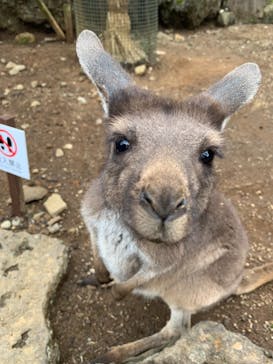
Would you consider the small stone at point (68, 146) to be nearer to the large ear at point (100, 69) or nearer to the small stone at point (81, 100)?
the small stone at point (81, 100)

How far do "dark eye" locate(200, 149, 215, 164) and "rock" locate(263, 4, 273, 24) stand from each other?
5977mm

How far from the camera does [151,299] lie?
10.1 feet

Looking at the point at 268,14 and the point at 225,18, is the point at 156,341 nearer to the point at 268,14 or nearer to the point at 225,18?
the point at 225,18

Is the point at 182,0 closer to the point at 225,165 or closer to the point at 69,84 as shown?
the point at 69,84

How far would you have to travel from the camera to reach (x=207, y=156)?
2.25m

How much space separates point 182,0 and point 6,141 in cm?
462

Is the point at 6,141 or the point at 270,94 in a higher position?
the point at 6,141

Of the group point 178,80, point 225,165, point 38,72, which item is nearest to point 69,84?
point 38,72

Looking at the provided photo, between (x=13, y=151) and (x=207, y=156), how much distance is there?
1482 millimetres

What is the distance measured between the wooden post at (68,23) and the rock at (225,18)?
251cm

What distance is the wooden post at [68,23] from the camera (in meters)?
5.93

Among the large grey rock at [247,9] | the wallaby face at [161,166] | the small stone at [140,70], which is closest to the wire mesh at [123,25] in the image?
the small stone at [140,70]

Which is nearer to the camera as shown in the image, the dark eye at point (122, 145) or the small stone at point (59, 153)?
the dark eye at point (122, 145)

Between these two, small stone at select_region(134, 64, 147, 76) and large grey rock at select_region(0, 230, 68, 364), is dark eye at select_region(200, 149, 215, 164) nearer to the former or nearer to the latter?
large grey rock at select_region(0, 230, 68, 364)
